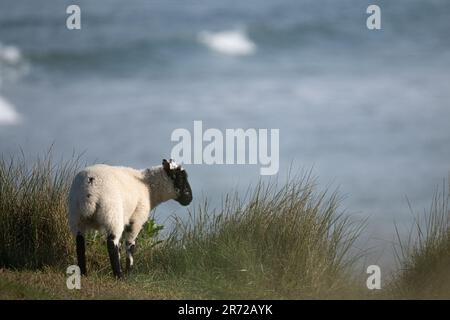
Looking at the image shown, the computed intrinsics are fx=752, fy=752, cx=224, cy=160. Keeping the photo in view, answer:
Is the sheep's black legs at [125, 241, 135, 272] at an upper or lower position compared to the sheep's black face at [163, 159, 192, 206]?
lower

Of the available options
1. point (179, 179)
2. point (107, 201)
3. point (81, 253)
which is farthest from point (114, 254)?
point (179, 179)

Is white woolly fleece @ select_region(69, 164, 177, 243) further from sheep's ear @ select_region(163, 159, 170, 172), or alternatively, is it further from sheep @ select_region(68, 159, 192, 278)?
sheep's ear @ select_region(163, 159, 170, 172)

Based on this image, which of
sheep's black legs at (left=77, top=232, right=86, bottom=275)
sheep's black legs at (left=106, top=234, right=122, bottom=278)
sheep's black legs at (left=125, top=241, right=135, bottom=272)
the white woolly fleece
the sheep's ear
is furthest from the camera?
the sheep's ear

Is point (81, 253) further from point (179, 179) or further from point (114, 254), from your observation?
point (179, 179)

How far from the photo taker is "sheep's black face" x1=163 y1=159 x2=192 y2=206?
11633mm

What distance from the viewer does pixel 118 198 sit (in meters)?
10.2

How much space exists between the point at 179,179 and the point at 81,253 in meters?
2.00

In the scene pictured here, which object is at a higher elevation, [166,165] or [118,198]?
[166,165]

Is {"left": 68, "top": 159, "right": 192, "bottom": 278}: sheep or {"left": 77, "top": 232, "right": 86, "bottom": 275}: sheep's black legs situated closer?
{"left": 68, "top": 159, "right": 192, "bottom": 278}: sheep

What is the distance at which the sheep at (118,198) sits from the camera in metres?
10.0

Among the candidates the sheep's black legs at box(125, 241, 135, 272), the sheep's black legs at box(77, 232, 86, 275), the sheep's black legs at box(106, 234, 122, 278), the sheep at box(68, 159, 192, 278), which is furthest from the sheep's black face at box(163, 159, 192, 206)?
the sheep's black legs at box(77, 232, 86, 275)

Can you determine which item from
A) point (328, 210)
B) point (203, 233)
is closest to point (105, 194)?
point (203, 233)

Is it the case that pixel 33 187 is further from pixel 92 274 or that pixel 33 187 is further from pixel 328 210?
pixel 328 210
